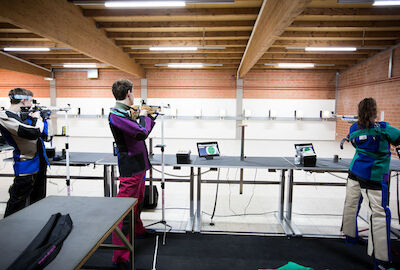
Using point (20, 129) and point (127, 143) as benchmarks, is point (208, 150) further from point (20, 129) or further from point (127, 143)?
point (20, 129)

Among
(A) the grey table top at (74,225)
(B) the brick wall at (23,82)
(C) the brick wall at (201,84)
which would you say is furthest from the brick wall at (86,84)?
(A) the grey table top at (74,225)

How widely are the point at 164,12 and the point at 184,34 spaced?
1.30 m

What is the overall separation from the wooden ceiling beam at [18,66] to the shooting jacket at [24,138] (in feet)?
26.2

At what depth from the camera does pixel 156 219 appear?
2836mm

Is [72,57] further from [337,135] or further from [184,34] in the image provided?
[337,135]

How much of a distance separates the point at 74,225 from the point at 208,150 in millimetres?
1945

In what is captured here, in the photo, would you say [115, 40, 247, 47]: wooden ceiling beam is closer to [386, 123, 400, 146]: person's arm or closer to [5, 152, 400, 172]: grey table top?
[5, 152, 400, 172]: grey table top

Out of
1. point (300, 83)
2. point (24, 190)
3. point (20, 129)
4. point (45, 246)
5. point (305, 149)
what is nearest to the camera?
point (45, 246)

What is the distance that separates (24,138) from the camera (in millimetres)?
2182

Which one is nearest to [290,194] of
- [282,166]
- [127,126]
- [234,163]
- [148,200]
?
[282,166]

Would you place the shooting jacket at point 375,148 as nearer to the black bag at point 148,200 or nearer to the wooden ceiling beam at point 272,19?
the wooden ceiling beam at point 272,19

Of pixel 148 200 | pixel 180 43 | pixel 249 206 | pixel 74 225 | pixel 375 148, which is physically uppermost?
pixel 180 43

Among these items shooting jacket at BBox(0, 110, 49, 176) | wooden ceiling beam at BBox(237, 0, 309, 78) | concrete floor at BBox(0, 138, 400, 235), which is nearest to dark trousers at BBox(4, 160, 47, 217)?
shooting jacket at BBox(0, 110, 49, 176)

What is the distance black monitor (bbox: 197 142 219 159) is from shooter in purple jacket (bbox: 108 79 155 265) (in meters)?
0.97
